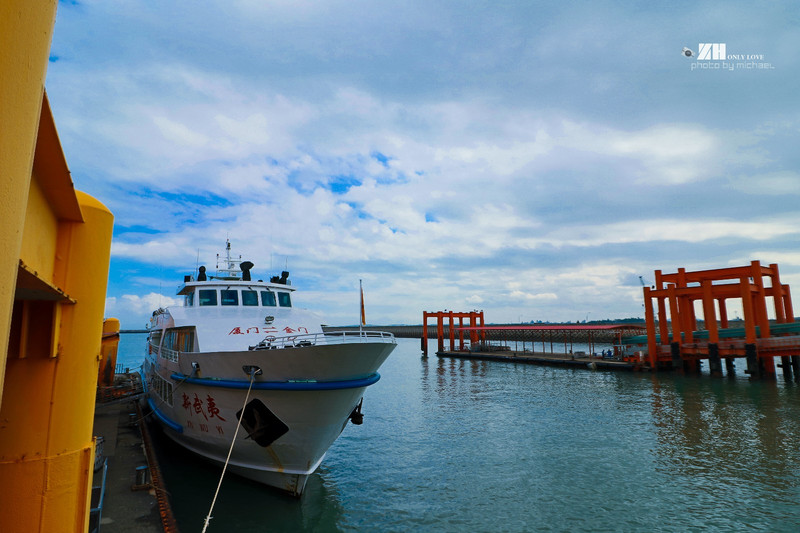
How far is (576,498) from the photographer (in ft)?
37.0

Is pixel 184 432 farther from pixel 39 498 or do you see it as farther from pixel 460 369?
pixel 460 369

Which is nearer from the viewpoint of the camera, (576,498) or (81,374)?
(81,374)

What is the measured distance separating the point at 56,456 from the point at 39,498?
15.8 inches

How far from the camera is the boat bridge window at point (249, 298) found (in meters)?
14.0

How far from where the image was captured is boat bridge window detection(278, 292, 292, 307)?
14.7 meters

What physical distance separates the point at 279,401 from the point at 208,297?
19.3 feet

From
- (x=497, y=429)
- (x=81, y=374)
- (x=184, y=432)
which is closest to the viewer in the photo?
(x=81, y=374)

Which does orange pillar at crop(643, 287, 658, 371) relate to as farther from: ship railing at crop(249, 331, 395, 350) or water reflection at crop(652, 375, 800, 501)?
ship railing at crop(249, 331, 395, 350)

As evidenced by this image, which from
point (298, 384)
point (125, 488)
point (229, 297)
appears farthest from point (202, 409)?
Answer: point (229, 297)

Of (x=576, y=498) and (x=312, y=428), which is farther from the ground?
(x=312, y=428)

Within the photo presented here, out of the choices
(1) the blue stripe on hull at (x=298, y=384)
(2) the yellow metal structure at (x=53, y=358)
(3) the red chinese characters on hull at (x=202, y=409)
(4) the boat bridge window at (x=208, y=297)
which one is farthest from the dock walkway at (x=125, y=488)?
(4) the boat bridge window at (x=208, y=297)

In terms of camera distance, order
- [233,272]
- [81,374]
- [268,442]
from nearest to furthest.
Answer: [81,374] → [268,442] → [233,272]

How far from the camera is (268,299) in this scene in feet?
47.0

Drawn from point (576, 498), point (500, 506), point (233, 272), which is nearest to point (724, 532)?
point (576, 498)
